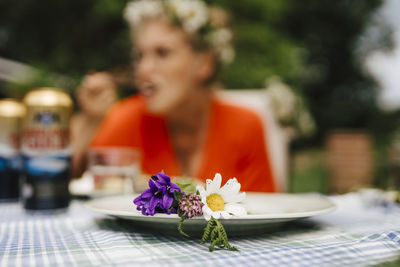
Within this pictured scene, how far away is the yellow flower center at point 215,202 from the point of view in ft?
1.45

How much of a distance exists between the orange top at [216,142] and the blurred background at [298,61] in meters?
0.29

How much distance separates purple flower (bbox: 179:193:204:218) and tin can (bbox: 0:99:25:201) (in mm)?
631

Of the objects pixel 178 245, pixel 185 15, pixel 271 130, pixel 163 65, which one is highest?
pixel 185 15

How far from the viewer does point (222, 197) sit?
0.45 metres

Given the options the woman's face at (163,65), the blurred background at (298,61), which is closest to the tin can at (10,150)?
the blurred background at (298,61)

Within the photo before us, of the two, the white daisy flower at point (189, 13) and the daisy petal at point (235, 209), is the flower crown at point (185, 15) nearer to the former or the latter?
the white daisy flower at point (189, 13)

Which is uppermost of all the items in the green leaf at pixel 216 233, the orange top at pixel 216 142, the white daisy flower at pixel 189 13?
the white daisy flower at pixel 189 13

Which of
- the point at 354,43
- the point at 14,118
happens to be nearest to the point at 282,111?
the point at 14,118

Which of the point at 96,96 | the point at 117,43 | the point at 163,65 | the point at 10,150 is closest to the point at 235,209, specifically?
the point at 10,150

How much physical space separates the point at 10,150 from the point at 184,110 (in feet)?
3.76

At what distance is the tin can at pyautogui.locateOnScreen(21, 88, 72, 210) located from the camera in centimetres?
69

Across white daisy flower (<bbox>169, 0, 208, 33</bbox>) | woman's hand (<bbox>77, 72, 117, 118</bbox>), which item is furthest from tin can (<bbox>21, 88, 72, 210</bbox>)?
white daisy flower (<bbox>169, 0, 208, 33</bbox>)

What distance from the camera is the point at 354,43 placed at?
9.70m

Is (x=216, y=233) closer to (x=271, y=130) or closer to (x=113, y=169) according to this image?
(x=113, y=169)
